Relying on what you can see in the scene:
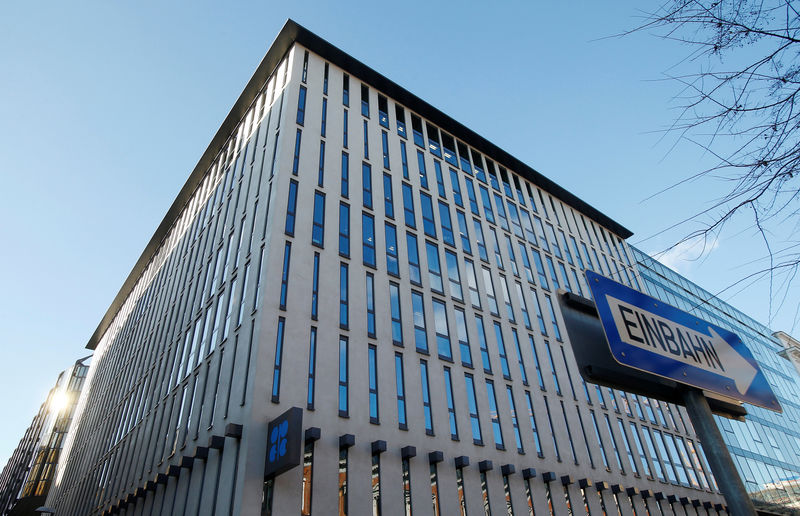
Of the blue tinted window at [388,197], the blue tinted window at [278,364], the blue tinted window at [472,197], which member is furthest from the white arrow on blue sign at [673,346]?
the blue tinted window at [472,197]

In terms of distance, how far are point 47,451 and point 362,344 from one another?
5895cm

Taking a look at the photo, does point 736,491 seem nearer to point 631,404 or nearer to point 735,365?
point 735,365

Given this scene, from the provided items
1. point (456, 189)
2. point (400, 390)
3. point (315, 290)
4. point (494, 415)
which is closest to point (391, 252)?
point (315, 290)

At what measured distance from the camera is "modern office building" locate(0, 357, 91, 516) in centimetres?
5647

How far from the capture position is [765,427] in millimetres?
42594

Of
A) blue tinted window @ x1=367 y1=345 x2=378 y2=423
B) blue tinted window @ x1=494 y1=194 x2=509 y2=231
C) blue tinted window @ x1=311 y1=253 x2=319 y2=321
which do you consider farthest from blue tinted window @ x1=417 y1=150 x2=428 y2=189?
blue tinted window @ x1=367 y1=345 x2=378 y2=423

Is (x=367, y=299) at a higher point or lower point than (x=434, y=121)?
lower

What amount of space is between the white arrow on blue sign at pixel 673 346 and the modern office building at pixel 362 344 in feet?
41.3

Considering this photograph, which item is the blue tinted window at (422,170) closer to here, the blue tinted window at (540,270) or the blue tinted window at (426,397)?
the blue tinted window at (540,270)

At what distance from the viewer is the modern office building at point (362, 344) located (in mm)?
19594

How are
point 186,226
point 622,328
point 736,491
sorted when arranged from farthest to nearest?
point 186,226, point 622,328, point 736,491

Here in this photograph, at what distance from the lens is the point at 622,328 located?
6027mm

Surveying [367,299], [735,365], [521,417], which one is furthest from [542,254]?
[735,365]

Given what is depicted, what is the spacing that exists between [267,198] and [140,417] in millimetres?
17508
